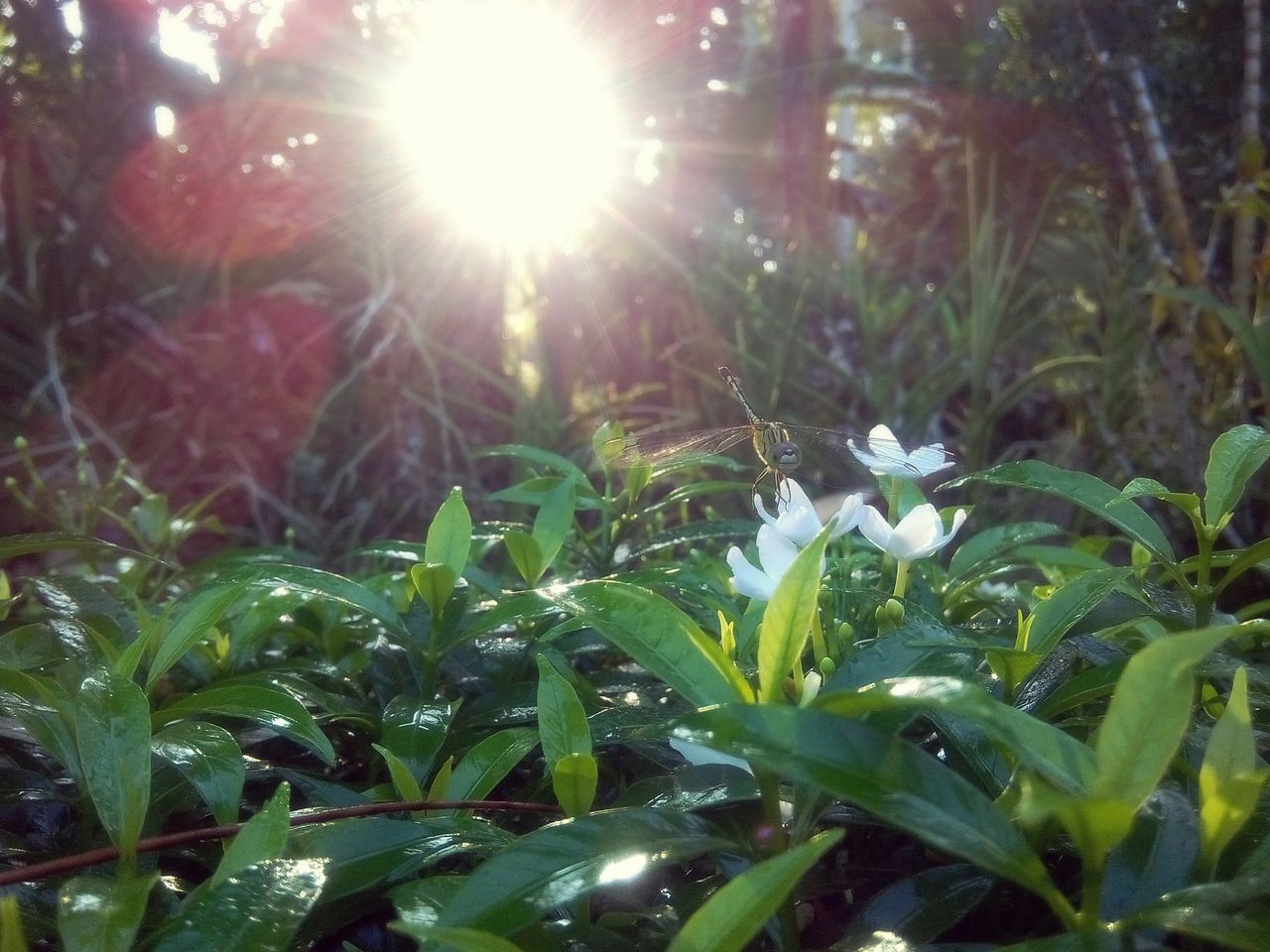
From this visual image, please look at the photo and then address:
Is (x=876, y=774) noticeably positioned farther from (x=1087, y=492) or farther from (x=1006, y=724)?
(x=1087, y=492)

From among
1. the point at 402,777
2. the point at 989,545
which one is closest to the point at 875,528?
the point at 989,545

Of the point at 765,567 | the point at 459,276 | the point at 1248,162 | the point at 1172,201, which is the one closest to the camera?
the point at 765,567

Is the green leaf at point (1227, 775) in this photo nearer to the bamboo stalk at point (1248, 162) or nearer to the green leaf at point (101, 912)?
the green leaf at point (101, 912)

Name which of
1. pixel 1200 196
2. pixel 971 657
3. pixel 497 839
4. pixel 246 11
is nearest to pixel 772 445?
pixel 971 657

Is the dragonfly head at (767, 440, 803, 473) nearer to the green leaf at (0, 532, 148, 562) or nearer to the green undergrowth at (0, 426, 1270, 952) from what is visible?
the green undergrowth at (0, 426, 1270, 952)

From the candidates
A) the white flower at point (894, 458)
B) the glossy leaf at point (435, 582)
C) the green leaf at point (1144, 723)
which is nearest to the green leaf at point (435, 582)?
the glossy leaf at point (435, 582)

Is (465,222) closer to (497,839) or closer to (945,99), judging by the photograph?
(945,99)
